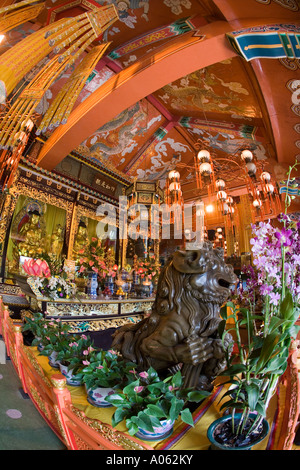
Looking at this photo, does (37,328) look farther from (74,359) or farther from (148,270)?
(148,270)

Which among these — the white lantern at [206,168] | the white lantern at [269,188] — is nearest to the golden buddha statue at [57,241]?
the white lantern at [206,168]

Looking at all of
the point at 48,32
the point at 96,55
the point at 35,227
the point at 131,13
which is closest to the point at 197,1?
the point at 131,13

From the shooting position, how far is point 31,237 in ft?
22.5

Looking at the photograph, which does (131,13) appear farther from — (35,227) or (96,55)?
(35,227)

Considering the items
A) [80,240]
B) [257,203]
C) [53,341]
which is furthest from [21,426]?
[80,240]

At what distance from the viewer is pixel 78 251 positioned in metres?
7.77

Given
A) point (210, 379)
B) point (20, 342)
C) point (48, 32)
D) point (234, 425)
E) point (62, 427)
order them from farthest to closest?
point (48, 32) → point (20, 342) → point (210, 379) → point (62, 427) → point (234, 425)

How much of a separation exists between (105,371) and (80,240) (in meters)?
7.10

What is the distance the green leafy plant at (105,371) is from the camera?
1.12m

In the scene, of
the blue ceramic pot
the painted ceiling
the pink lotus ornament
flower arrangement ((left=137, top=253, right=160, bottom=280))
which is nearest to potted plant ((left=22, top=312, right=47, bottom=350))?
the pink lotus ornament

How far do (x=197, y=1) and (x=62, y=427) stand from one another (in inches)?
218

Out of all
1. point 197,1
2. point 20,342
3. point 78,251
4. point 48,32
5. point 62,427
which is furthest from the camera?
point 78,251

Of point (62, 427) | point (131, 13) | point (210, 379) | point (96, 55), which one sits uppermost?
point (131, 13)
